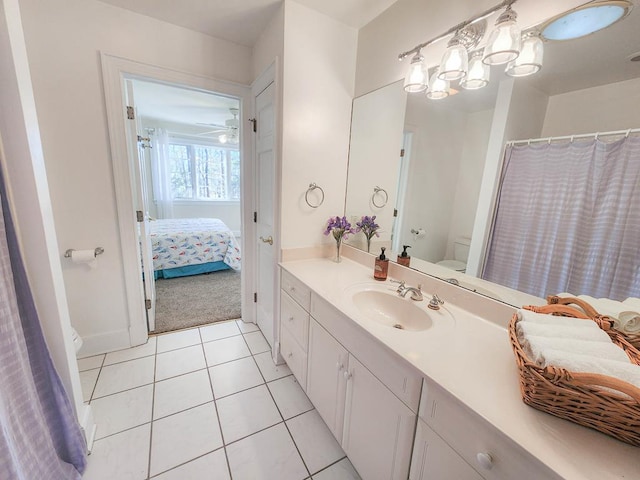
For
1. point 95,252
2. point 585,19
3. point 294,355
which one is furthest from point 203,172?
point 585,19

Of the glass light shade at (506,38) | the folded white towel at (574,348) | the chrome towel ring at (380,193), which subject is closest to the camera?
the folded white towel at (574,348)

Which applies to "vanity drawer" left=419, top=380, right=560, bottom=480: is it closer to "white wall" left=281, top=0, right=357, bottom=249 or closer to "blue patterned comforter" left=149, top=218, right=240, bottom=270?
"white wall" left=281, top=0, right=357, bottom=249

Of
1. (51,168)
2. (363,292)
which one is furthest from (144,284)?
(363,292)

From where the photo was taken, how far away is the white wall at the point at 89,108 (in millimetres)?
1544

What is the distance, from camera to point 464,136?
1241 millimetres

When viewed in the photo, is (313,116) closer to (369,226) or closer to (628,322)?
(369,226)

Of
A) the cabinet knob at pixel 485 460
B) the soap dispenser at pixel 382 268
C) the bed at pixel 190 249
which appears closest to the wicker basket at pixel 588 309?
the cabinet knob at pixel 485 460

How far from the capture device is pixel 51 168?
1.64 meters

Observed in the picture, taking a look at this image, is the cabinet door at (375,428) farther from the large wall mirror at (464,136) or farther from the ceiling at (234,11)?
the ceiling at (234,11)

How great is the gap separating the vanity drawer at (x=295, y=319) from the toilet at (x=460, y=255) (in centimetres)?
80

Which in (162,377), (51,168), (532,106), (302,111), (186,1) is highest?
(186,1)

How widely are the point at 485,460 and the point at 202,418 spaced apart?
144 centimetres

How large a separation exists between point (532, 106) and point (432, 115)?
48 cm

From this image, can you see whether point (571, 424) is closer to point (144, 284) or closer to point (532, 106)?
point (532, 106)
